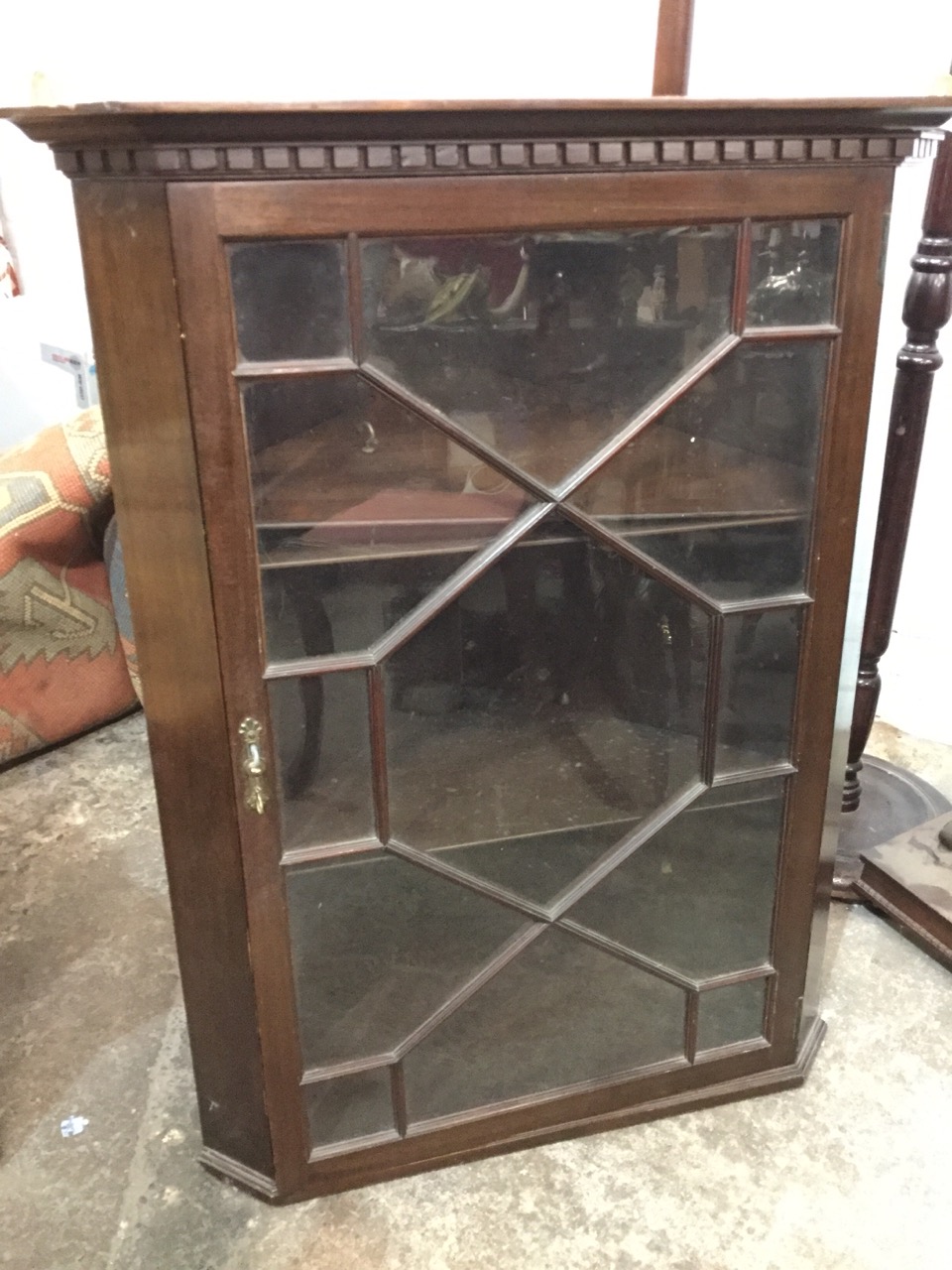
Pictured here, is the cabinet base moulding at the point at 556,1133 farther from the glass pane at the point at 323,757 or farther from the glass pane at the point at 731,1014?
the glass pane at the point at 323,757

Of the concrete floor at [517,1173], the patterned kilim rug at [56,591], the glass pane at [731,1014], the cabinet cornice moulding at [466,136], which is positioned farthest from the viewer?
the patterned kilim rug at [56,591]

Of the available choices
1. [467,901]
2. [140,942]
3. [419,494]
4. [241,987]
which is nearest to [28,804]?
[140,942]

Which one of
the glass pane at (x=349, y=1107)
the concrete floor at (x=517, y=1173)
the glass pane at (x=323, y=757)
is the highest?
the glass pane at (x=323, y=757)

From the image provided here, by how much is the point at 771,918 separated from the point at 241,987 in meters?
0.53

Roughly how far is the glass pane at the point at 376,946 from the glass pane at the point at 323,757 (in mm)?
36

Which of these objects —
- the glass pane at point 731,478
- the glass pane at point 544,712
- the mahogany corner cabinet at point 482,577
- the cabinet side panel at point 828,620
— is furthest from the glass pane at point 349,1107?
the glass pane at point 731,478

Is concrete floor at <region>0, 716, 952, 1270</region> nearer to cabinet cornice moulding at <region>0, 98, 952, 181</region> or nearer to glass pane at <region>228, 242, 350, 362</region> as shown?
glass pane at <region>228, 242, 350, 362</region>

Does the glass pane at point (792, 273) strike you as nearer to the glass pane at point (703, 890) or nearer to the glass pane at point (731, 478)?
the glass pane at point (731, 478)

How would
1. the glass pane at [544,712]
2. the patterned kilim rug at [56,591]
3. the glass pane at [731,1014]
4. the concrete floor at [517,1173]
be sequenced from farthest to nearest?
the patterned kilim rug at [56,591]
the glass pane at [731,1014]
the concrete floor at [517,1173]
the glass pane at [544,712]

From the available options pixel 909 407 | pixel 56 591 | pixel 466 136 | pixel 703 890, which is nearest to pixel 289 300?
pixel 466 136

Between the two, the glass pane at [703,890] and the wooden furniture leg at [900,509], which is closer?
the glass pane at [703,890]

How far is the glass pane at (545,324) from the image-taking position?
78 cm

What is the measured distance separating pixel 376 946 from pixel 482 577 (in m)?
0.38

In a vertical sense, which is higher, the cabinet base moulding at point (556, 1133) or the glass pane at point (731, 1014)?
the glass pane at point (731, 1014)
